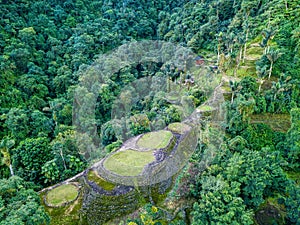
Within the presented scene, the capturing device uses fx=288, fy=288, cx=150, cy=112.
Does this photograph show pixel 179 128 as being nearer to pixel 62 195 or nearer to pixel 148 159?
pixel 148 159

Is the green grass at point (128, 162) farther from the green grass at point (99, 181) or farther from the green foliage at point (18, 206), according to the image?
the green foliage at point (18, 206)

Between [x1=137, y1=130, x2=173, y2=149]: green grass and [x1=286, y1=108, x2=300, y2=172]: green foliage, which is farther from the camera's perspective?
[x1=286, y1=108, x2=300, y2=172]: green foliage

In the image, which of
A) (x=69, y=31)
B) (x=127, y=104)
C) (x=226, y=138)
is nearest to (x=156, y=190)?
(x=226, y=138)

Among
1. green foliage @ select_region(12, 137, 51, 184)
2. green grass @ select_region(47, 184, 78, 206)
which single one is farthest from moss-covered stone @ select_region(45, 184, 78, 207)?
green foliage @ select_region(12, 137, 51, 184)

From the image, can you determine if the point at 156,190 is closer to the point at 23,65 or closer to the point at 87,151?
the point at 87,151

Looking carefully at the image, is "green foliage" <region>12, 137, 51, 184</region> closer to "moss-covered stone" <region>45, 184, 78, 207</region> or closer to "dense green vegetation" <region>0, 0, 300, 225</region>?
"dense green vegetation" <region>0, 0, 300, 225</region>

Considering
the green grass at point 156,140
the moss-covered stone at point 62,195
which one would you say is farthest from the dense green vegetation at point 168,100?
the green grass at point 156,140

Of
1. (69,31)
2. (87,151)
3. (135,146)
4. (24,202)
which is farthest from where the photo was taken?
(69,31)
